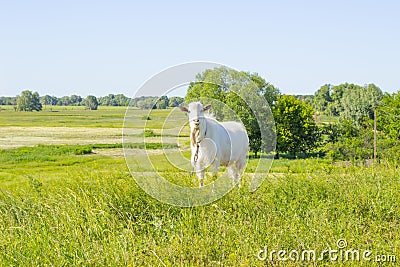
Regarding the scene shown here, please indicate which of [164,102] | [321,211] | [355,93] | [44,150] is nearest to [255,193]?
[321,211]

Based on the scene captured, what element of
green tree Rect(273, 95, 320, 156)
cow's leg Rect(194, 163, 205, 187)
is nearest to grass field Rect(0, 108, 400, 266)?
cow's leg Rect(194, 163, 205, 187)

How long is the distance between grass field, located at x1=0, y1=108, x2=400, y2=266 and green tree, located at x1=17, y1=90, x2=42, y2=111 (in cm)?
9582

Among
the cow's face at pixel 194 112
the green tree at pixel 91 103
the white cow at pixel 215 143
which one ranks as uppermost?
the green tree at pixel 91 103

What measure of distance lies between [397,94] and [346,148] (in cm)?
1028

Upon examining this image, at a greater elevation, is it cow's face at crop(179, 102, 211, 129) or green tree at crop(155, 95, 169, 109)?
green tree at crop(155, 95, 169, 109)

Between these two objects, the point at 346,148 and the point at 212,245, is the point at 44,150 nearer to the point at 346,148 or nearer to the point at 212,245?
the point at 346,148

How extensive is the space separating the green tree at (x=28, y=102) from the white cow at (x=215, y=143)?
3763 inches

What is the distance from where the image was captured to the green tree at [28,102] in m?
100

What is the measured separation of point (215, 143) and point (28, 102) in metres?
97.9

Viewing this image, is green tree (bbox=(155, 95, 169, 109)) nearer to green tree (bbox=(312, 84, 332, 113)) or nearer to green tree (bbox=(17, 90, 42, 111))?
green tree (bbox=(312, 84, 332, 113))

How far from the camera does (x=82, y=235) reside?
6324 mm

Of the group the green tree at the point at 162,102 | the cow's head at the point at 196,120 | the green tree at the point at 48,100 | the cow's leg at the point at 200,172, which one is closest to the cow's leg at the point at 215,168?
the cow's leg at the point at 200,172

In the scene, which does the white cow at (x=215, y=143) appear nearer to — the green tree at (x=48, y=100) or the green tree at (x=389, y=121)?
the green tree at (x=389, y=121)

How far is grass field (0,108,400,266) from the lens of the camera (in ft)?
18.5
